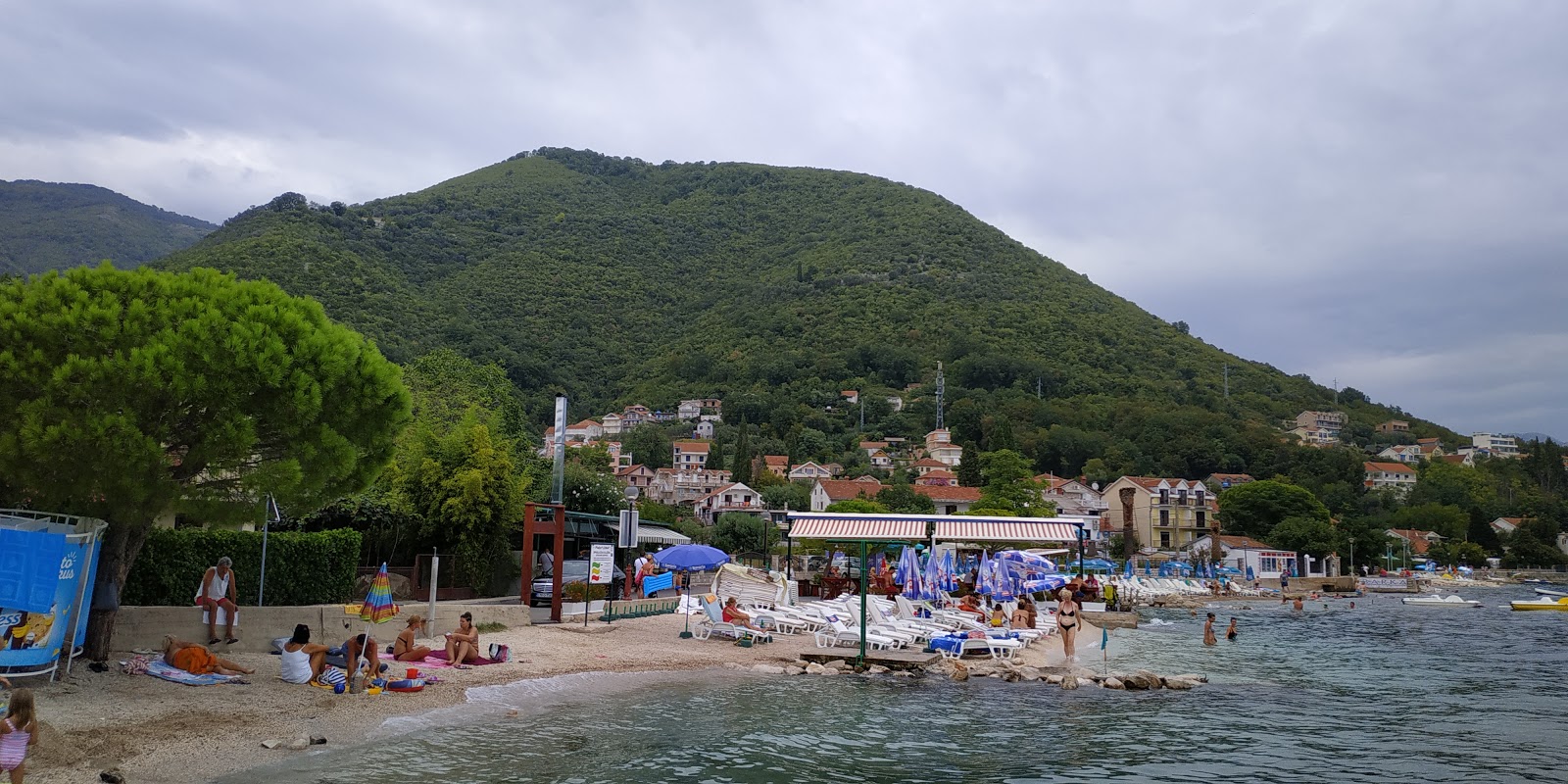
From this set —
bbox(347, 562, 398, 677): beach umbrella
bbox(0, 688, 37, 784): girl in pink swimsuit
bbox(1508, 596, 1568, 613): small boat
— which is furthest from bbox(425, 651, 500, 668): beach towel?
bbox(1508, 596, 1568, 613): small boat

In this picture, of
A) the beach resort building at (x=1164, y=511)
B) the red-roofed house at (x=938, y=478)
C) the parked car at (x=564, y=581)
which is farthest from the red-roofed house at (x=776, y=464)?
the parked car at (x=564, y=581)

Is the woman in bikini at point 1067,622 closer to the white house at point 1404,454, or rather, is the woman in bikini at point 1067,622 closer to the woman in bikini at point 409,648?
the woman in bikini at point 409,648

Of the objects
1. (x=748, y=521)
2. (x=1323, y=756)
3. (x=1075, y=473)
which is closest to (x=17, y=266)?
(x=748, y=521)

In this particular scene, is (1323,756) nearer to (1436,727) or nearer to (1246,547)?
(1436,727)

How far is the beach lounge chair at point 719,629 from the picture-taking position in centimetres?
2050

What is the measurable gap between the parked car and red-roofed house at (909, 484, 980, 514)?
53541mm

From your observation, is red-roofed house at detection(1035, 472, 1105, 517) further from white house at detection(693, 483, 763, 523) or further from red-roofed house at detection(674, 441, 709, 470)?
red-roofed house at detection(674, 441, 709, 470)

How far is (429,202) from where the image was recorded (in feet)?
434

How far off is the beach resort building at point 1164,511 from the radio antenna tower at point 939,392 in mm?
20047

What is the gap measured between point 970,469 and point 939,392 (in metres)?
14.3

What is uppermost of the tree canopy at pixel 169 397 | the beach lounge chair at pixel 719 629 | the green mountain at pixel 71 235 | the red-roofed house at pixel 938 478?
the green mountain at pixel 71 235

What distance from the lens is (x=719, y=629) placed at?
20953 mm

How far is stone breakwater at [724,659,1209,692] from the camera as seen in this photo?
16875 millimetres

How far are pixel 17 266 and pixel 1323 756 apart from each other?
162 metres
